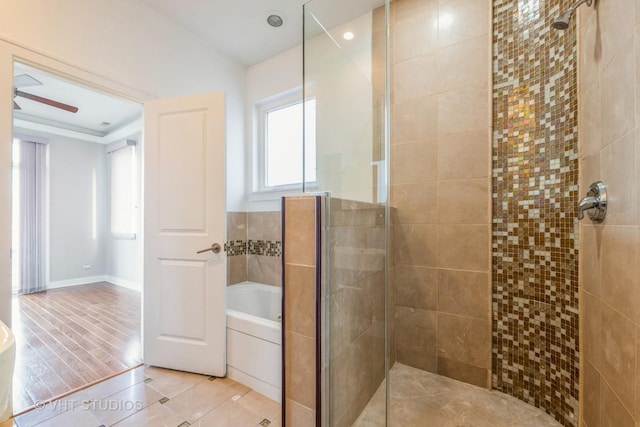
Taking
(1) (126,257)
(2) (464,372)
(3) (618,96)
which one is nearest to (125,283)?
(1) (126,257)

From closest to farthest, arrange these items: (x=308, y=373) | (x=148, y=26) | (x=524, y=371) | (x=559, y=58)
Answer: (x=308, y=373) → (x=559, y=58) → (x=524, y=371) → (x=148, y=26)

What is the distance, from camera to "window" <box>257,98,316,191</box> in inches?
104

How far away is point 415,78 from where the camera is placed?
1918 mm

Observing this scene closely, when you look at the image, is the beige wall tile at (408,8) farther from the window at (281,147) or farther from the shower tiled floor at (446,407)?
the shower tiled floor at (446,407)

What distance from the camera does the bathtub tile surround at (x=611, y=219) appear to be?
836 mm

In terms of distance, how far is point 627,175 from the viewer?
874 millimetres

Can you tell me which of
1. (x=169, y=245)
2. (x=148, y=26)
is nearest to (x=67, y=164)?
(x=148, y=26)

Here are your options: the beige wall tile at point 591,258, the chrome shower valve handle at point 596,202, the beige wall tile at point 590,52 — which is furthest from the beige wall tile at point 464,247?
the beige wall tile at point 590,52

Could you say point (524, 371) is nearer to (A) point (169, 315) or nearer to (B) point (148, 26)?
(A) point (169, 315)

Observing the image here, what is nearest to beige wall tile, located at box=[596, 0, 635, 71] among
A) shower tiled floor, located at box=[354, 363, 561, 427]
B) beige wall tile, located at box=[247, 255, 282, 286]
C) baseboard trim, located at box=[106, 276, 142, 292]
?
shower tiled floor, located at box=[354, 363, 561, 427]

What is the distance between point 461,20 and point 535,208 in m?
1.28

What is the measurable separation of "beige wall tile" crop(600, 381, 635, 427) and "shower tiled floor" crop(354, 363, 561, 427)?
0.48 metres

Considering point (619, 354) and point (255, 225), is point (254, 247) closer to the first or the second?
→ point (255, 225)

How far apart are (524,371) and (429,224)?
98cm
